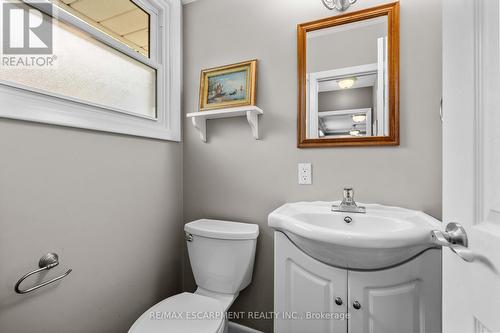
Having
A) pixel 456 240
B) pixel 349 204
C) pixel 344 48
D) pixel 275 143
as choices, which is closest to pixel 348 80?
pixel 344 48

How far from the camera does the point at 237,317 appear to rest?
1483 millimetres

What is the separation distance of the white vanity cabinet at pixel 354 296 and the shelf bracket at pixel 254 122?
0.60m

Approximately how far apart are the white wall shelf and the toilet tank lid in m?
0.53

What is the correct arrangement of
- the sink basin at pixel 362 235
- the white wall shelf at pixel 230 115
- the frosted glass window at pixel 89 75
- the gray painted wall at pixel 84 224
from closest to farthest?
1. the sink basin at pixel 362 235
2. the gray painted wall at pixel 84 224
3. the frosted glass window at pixel 89 75
4. the white wall shelf at pixel 230 115

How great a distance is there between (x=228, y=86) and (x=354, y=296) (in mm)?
1279

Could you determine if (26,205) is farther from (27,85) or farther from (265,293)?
(265,293)

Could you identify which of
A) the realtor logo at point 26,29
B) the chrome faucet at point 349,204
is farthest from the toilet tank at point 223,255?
the realtor logo at point 26,29

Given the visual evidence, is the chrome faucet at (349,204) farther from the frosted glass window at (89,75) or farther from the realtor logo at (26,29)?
the realtor logo at (26,29)

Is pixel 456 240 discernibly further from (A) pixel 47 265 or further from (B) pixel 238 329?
(B) pixel 238 329

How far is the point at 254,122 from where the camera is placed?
1348mm

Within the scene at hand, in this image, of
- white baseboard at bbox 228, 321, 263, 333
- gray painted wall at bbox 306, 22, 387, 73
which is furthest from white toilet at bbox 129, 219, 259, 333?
gray painted wall at bbox 306, 22, 387, 73

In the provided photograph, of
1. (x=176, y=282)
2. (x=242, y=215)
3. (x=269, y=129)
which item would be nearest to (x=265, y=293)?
(x=242, y=215)

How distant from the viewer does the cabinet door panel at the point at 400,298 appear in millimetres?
812

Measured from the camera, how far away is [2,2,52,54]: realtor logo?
34.8 inches
